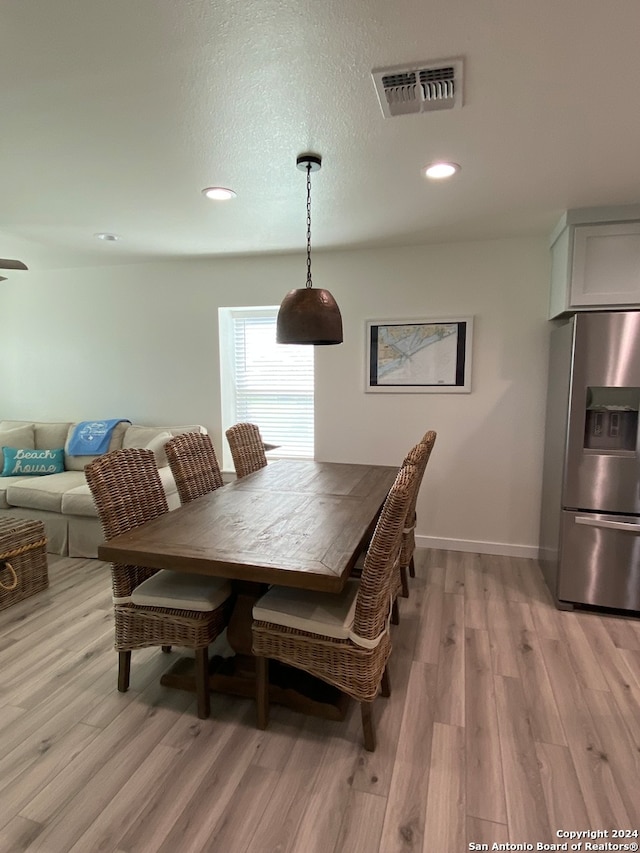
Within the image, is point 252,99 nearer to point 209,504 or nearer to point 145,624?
point 209,504

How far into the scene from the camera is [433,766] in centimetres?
161

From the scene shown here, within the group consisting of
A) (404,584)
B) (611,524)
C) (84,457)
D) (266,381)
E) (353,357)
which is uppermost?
(353,357)

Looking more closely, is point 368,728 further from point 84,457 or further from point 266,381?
point 84,457

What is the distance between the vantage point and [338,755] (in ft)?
5.45

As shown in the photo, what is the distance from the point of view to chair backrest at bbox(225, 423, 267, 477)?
302 centimetres

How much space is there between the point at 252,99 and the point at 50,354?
3.89 metres

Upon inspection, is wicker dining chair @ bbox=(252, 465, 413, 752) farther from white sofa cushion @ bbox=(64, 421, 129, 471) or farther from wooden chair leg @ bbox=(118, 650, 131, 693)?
white sofa cushion @ bbox=(64, 421, 129, 471)

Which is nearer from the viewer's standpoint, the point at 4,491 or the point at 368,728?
the point at 368,728

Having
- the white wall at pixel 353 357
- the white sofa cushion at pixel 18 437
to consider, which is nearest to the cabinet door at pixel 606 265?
the white wall at pixel 353 357

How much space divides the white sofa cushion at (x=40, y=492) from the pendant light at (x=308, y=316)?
2.50 meters

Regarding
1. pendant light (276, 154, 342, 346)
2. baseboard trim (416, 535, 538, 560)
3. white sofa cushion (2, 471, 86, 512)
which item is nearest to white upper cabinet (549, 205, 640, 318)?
pendant light (276, 154, 342, 346)

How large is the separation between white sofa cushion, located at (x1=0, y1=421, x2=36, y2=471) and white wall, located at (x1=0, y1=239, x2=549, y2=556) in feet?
1.35

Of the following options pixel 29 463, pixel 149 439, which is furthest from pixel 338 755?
pixel 29 463

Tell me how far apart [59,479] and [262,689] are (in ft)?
9.39
